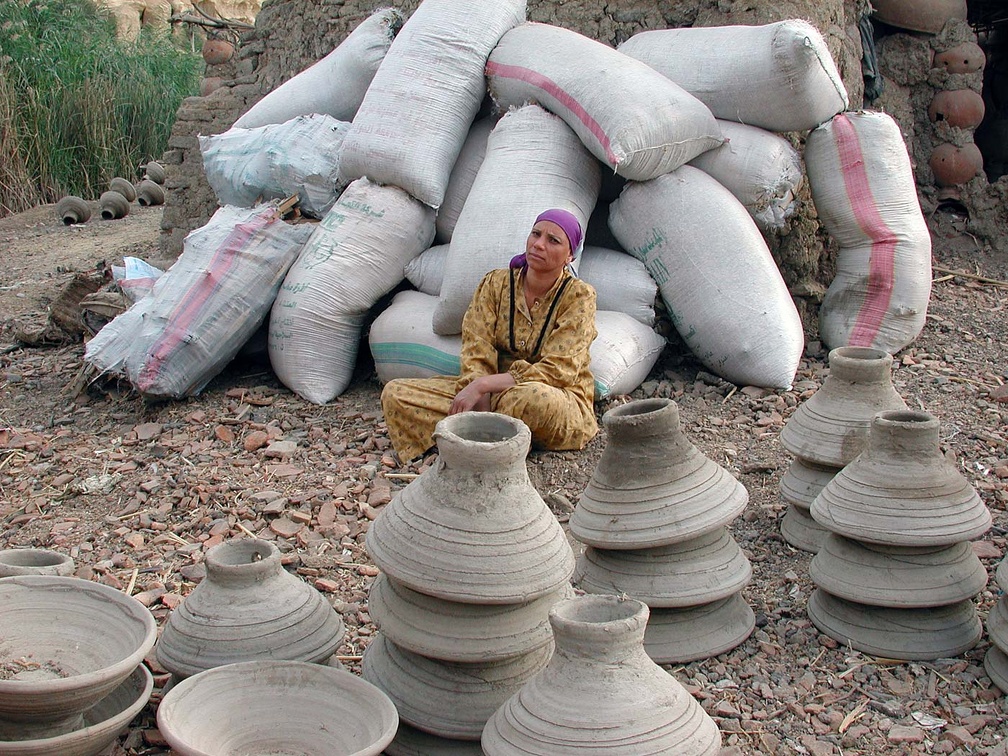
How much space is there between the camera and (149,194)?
1140cm

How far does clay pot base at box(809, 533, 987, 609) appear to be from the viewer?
3045 mm

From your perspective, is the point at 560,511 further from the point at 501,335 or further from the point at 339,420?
the point at 339,420

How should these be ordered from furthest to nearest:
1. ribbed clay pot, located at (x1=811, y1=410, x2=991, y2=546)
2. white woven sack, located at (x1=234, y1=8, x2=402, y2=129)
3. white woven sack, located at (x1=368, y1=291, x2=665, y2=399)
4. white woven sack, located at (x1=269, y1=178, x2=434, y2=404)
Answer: white woven sack, located at (x1=234, y1=8, x2=402, y2=129), white woven sack, located at (x1=269, y1=178, x2=434, y2=404), white woven sack, located at (x1=368, y1=291, x2=665, y2=399), ribbed clay pot, located at (x1=811, y1=410, x2=991, y2=546)

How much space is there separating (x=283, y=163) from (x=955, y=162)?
445cm

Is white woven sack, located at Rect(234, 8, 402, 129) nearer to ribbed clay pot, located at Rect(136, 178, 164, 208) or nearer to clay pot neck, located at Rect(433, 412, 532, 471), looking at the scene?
clay pot neck, located at Rect(433, 412, 532, 471)

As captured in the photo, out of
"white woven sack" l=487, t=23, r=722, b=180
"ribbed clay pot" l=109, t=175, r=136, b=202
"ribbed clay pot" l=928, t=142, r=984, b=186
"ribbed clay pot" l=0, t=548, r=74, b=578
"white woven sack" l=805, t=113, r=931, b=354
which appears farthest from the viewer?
"ribbed clay pot" l=109, t=175, r=136, b=202

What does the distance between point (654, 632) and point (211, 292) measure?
2.88 meters

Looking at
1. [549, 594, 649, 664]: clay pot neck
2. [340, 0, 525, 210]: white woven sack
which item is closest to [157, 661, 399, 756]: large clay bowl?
[549, 594, 649, 664]: clay pot neck

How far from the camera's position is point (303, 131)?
571cm

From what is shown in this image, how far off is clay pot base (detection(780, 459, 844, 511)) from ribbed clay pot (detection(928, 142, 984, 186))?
168 inches

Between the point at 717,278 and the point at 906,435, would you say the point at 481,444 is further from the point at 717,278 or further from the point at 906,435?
the point at 717,278

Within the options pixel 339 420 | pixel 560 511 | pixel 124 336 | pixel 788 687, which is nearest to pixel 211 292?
pixel 124 336

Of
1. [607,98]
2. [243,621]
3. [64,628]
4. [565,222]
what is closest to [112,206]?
[607,98]

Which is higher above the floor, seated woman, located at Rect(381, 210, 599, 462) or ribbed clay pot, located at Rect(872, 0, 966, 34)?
ribbed clay pot, located at Rect(872, 0, 966, 34)
